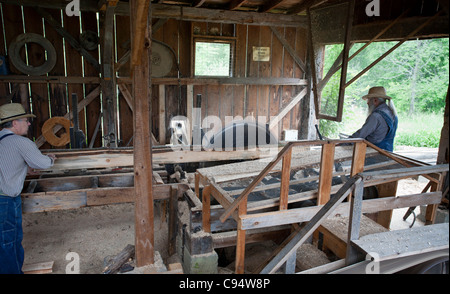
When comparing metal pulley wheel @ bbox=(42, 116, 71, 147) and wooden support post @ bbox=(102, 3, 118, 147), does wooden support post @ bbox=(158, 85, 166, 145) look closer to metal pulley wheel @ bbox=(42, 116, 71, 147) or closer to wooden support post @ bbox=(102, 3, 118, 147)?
wooden support post @ bbox=(102, 3, 118, 147)

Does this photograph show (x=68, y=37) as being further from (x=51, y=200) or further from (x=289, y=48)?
(x=289, y=48)

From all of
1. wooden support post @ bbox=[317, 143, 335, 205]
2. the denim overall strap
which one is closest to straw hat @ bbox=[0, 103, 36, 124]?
wooden support post @ bbox=[317, 143, 335, 205]

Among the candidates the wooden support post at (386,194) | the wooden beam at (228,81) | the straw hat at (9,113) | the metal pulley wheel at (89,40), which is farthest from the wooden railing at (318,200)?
the metal pulley wheel at (89,40)

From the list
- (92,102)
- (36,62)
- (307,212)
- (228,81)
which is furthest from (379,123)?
(36,62)

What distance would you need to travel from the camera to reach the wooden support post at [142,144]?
2.51 meters

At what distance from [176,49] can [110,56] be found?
1656 mm

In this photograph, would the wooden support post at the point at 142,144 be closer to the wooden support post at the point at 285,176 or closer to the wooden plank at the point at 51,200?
the wooden support post at the point at 285,176

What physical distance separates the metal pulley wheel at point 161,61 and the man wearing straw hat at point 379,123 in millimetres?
4417

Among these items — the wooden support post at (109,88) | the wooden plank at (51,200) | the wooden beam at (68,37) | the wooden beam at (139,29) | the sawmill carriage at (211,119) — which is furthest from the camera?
the wooden beam at (68,37)

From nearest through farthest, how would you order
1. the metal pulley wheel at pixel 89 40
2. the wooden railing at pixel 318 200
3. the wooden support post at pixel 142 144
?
the wooden support post at pixel 142 144
the wooden railing at pixel 318 200
the metal pulley wheel at pixel 89 40

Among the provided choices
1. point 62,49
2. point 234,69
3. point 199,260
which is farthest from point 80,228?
point 234,69

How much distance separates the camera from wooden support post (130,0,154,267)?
8.23 ft

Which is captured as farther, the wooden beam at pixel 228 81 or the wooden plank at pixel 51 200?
the wooden beam at pixel 228 81
